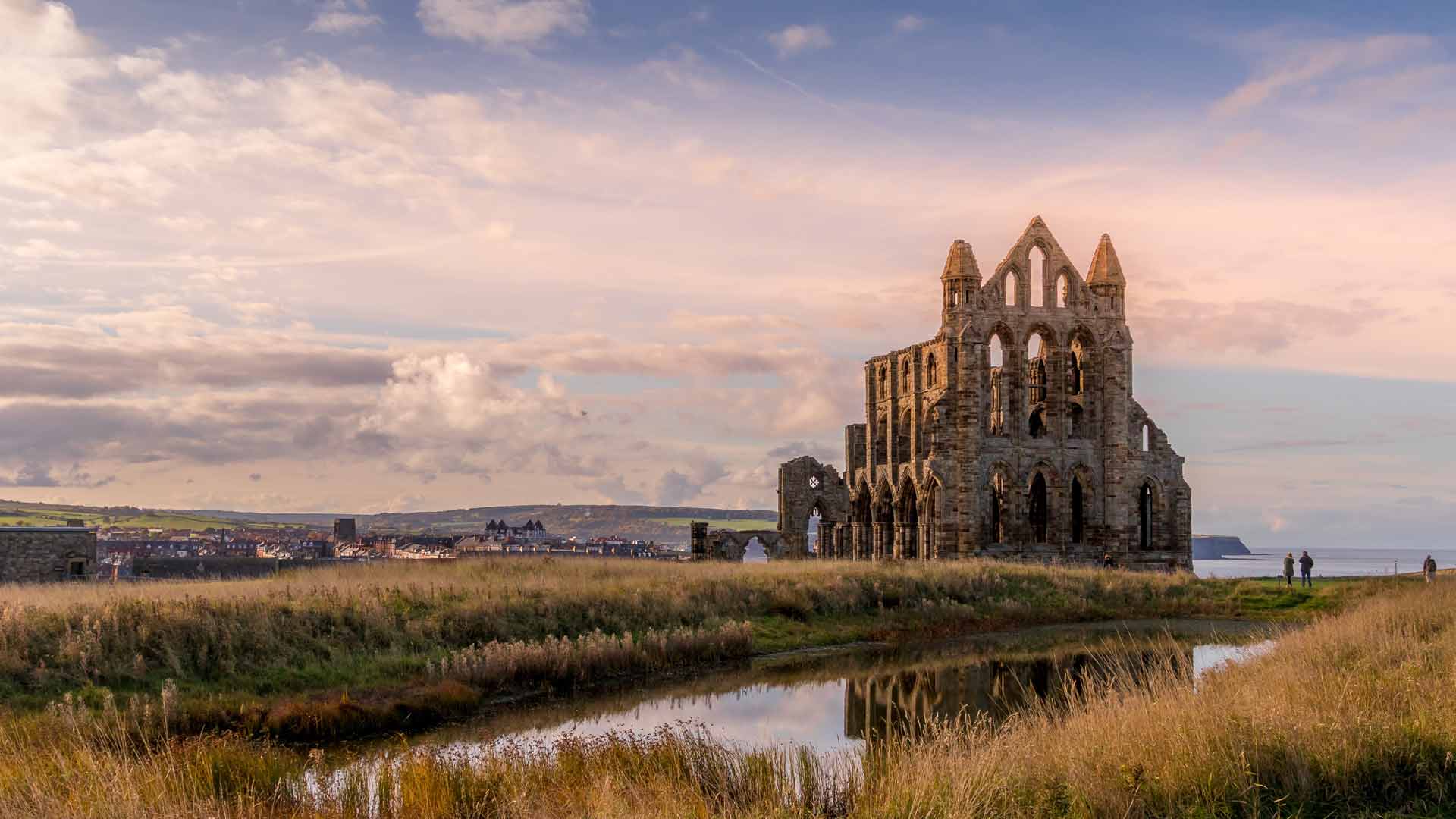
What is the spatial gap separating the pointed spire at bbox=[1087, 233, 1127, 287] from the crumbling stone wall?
141ft

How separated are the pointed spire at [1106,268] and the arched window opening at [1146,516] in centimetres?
966

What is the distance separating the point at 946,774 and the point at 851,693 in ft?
40.4

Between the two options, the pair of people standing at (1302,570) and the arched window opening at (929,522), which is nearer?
the pair of people standing at (1302,570)

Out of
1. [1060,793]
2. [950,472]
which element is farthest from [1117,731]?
[950,472]

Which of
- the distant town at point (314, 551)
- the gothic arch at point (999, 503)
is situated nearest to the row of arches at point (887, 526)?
the gothic arch at point (999, 503)

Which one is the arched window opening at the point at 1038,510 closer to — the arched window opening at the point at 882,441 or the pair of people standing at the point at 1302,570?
the arched window opening at the point at 882,441

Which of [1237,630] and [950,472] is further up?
[950,472]

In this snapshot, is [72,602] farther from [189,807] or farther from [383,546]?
[383,546]

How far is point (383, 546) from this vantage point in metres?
73.4

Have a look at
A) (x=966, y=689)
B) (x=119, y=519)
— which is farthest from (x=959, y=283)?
(x=119, y=519)

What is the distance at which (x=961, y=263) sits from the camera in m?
52.5

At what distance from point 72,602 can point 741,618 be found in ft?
47.2

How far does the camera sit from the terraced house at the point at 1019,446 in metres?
51.5

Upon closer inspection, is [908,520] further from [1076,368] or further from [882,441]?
[1076,368]
